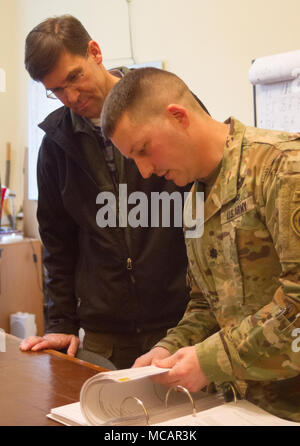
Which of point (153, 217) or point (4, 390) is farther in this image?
point (153, 217)

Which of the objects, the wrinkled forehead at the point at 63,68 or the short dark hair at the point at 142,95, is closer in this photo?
the short dark hair at the point at 142,95

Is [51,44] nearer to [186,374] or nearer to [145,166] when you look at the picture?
[145,166]

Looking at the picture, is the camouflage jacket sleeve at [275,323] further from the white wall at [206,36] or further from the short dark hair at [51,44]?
the white wall at [206,36]

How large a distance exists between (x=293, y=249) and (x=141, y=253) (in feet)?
2.64

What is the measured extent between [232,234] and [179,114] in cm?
26

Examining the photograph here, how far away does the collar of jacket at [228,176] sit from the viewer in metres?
1.11

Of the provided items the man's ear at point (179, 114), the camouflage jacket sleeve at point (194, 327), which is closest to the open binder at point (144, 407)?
the camouflage jacket sleeve at point (194, 327)

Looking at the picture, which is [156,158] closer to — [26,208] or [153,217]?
[153,217]

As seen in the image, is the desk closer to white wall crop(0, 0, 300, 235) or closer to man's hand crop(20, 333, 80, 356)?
man's hand crop(20, 333, 80, 356)

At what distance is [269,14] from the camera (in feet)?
9.11

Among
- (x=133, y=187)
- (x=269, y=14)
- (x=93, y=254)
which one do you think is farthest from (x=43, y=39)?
(x=269, y=14)

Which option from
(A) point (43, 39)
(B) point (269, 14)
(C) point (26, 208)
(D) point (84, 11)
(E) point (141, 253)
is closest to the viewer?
(A) point (43, 39)

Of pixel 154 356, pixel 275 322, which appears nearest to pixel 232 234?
pixel 275 322

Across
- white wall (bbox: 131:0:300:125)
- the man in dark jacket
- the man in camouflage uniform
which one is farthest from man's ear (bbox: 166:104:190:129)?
white wall (bbox: 131:0:300:125)
